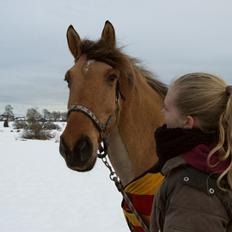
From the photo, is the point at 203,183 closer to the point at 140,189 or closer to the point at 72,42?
the point at 140,189

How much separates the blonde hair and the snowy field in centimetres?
471

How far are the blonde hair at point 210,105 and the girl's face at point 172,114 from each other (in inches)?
0.8

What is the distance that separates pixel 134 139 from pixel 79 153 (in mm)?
630

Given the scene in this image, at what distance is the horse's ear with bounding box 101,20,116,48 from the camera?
2.97m

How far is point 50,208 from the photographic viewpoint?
702 centimetres

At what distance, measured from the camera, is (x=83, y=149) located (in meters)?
2.34

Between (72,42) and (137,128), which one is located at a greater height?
(72,42)

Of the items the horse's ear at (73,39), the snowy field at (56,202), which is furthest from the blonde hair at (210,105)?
the snowy field at (56,202)

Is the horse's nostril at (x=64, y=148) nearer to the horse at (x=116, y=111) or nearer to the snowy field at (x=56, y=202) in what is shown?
the horse at (x=116, y=111)

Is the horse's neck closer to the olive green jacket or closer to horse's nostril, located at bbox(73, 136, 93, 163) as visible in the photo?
horse's nostril, located at bbox(73, 136, 93, 163)

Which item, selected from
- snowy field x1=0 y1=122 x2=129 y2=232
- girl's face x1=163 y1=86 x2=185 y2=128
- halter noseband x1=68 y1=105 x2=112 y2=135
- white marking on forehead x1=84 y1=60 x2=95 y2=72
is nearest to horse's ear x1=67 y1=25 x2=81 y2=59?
white marking on forehead x1=84 y1=60 x2=95 y2=72

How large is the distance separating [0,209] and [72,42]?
482 centimetres

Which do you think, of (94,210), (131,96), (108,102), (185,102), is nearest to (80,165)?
(108,102)

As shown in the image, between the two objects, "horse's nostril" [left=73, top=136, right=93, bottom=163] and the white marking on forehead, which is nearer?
"horse's nostril" [left=73, top=136, right=93, bottom=163]
